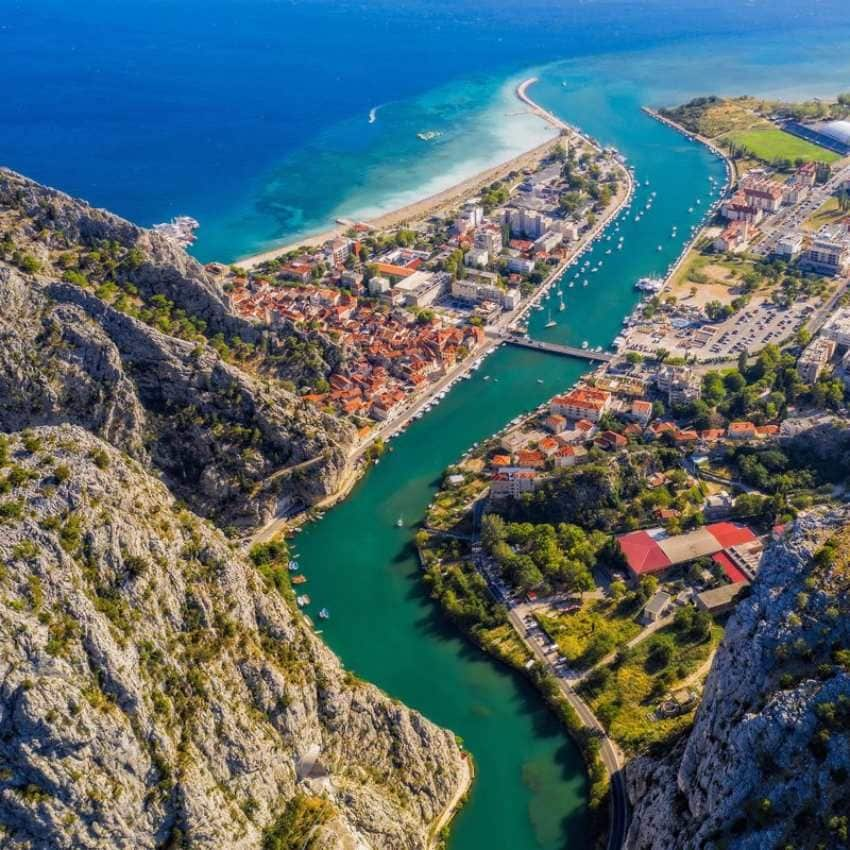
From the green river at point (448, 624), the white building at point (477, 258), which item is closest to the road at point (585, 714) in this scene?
the green river at point (448, 624)

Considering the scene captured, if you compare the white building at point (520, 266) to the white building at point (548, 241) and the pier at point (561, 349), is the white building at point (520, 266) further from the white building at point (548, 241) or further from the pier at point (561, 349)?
the pier at point (561, 349)

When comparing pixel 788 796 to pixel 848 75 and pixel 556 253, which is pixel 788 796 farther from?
pixel 848 75

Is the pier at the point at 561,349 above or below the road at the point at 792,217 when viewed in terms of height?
below

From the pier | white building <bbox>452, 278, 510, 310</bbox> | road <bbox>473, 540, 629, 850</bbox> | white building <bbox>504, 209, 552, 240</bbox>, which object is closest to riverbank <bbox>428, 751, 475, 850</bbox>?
road <bbox>473, 540, 629, 850</bbox>

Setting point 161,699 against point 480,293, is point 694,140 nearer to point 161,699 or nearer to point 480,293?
point 480,293

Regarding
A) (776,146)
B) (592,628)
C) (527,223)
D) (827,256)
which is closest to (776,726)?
(592,628)

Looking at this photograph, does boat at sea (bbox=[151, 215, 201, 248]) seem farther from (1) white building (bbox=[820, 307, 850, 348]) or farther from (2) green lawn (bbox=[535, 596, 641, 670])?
(2) green lawn (bbox=[535, 596, 641, 670])
